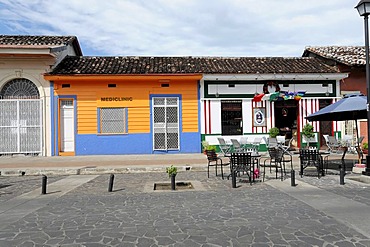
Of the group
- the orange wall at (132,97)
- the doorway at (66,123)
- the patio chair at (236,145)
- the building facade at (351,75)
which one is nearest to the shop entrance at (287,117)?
the building facade at (351,75)

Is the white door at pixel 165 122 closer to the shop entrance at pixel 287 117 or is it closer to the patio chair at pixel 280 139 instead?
the patio chair at pixel 280 139

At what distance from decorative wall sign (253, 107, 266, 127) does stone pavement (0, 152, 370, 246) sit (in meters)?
7.14

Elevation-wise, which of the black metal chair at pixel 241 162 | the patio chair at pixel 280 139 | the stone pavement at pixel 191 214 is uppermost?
the patio chair at pixel 280 139

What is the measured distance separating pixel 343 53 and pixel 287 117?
17.5 feet

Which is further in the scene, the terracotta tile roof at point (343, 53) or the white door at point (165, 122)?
the terracotta tile roof at point (343, 53)

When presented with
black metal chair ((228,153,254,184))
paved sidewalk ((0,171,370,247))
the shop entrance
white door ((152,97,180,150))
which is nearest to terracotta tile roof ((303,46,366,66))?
the shop entrance

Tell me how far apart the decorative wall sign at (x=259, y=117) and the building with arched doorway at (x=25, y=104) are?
398 inches

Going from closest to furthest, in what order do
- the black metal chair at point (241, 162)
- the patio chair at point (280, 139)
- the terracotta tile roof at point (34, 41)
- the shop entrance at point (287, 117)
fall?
the black metal chair at point (241, 162) < the terracotta tile roof at point (34, 41) < the patio chair at point (280, 139) < the shop entrance at point (287, 117)

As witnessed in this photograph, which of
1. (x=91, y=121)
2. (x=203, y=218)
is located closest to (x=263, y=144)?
(x=91, y=121)

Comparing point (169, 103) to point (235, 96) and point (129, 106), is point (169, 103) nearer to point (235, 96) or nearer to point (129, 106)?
point (129, 106)

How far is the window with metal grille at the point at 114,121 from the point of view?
15945 millimetres

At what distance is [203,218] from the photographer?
5.42m

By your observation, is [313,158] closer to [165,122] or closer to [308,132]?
[308,132]

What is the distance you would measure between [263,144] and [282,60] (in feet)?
18.7
